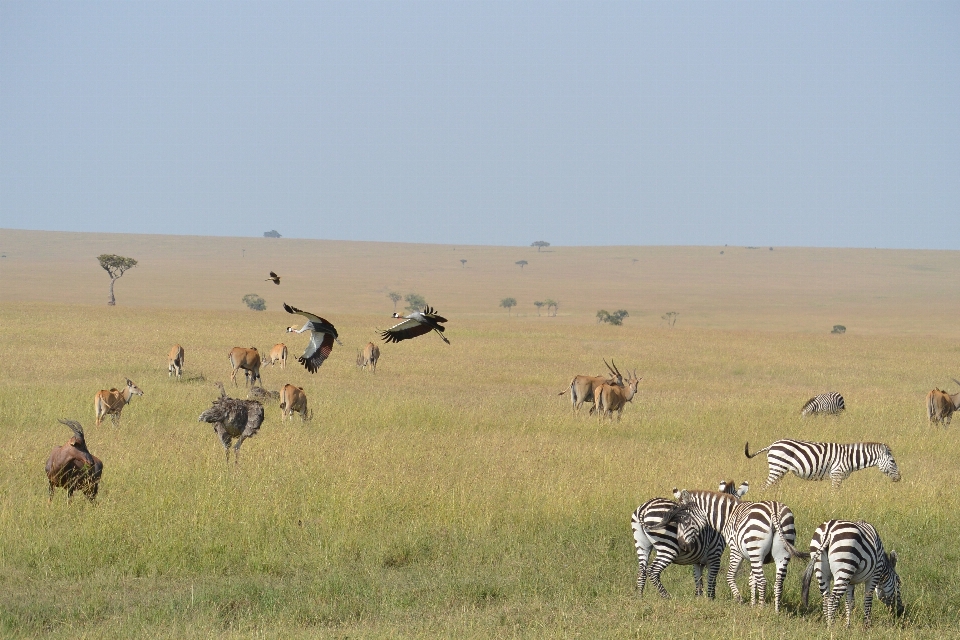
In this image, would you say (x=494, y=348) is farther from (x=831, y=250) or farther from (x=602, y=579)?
(x=831, y=250)

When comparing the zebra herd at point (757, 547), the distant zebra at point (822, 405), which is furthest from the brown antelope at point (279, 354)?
the zebra herd at point (757, 547)

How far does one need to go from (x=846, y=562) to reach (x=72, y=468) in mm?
7061

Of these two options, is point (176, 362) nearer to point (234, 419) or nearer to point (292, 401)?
point (292, 401)

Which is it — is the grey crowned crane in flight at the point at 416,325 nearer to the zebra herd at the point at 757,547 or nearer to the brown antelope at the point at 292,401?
the zebra herd at the point at 757,547

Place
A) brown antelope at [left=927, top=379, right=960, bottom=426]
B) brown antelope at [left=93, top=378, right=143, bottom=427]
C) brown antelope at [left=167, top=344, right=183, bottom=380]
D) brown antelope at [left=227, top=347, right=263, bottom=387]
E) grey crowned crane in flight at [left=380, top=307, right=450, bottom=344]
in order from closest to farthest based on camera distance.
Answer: grey crowned crane in flight at [left=380, top=307, right=450, bottom=344] → brown antelope at [left=93, top=378, right=143, bottom=427] → brown antelope at [left=927, top=379, right=960, bottom=426] → brown antelope at [left=167, top=344, right=183, bottom=380] → brown antelope at [left=227, top=347, right=263, bottom=387]

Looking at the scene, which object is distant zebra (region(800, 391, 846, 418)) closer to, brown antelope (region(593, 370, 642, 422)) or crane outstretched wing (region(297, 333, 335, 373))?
brown antelope (region(593, 370, 642, 422))

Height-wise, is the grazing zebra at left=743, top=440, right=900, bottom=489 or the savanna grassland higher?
the grazing zebra at left=743, top=440, right=900, bottom=489

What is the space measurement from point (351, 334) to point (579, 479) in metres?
26.3

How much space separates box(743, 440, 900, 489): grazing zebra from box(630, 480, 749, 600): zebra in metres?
5.28

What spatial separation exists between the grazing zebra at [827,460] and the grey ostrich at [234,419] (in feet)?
21.0

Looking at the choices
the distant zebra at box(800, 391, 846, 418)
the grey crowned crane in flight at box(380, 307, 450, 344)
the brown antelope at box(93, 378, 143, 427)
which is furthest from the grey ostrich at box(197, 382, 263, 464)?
the distant zebra at box(800, 391, 846, 418)

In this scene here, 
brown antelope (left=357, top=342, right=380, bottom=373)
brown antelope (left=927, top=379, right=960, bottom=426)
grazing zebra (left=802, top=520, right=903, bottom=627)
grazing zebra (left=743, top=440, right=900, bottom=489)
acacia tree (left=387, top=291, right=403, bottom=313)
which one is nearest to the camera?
grazing zebra (left=802, top=520, right=903, bottom=627)

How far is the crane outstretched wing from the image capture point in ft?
19.6

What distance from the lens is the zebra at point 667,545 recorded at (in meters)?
7.58
